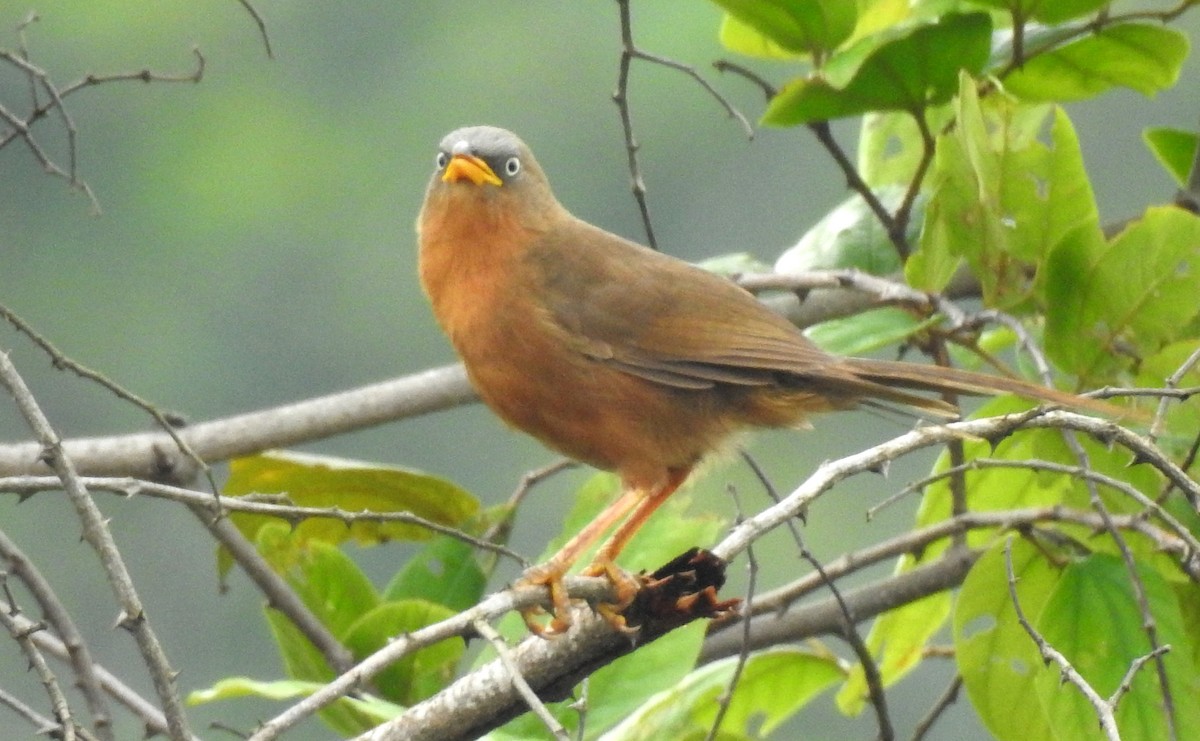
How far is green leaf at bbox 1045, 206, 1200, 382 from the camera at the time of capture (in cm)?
294

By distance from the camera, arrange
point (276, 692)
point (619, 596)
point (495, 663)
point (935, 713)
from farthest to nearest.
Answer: point (935, 713) < point (276, 692) < point (619, 596) < point (495, 663)

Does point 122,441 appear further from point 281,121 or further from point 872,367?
point 281,121

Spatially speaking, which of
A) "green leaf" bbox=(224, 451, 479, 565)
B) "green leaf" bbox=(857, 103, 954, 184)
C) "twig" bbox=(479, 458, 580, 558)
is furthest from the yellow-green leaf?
"green leaf" bbox=(857, 103, 954, 184)

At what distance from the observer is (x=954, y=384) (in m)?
2.85

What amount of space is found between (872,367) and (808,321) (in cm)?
84

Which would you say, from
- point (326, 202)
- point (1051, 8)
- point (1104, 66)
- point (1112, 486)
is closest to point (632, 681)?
point (1112, 486)

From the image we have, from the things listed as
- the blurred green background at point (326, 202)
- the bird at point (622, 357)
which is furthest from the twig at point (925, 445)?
the blurred green background at point (326, 202)

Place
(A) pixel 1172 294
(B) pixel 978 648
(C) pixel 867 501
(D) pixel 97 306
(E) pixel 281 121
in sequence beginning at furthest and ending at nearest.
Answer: (E) pixel 281 121, (D) pixel 97 306, (C) pixel 867 501, (B) pixel 978 648, (A) pixel 1172 294

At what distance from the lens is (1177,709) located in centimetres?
275

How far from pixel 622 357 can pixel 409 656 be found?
783mm

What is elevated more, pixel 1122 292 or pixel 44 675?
pixel 1122 292

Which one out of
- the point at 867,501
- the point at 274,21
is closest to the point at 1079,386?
the point at 867,501

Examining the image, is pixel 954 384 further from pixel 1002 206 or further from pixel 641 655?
pixel 641 655

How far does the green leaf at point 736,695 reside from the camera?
2961 mm
